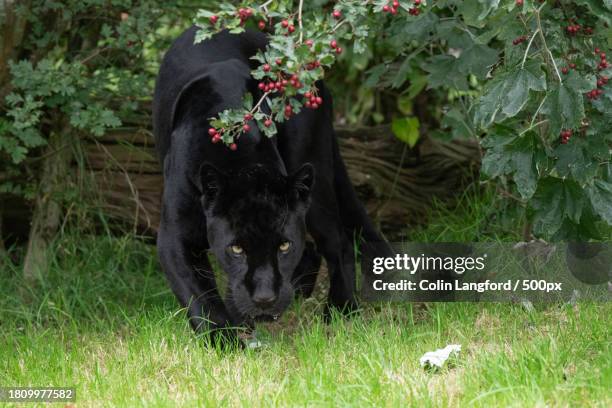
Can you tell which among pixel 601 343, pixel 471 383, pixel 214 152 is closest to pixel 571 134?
pixel 601 343

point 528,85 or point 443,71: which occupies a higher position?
point 443,71

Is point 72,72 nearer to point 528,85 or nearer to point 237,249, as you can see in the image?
point 237,249

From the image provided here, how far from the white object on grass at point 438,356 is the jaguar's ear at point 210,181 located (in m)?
0.96

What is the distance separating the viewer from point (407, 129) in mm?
5383

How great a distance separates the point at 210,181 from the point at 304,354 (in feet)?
2.33

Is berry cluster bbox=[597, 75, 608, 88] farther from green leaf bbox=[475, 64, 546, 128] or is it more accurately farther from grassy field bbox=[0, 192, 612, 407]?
grassy field bbox=[0, 192, 612, 407]

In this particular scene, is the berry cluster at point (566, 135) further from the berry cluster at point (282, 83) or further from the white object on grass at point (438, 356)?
the berry cluster at point (282, 83)

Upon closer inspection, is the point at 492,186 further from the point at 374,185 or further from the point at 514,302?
the point at 514,302

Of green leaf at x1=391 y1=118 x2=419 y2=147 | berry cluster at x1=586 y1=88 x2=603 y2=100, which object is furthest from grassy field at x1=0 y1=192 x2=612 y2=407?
green leaf at x1=391 y1=118 x2=419 y2=147

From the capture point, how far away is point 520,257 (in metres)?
4.41

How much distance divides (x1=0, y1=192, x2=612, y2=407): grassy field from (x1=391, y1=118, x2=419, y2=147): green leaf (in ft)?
3.91

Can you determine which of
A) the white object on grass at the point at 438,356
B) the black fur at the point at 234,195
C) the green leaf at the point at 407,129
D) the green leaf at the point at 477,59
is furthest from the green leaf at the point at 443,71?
the white object on grass at the point at 438,356

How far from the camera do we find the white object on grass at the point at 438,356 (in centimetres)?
319

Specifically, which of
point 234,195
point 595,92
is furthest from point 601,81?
point 234,195
